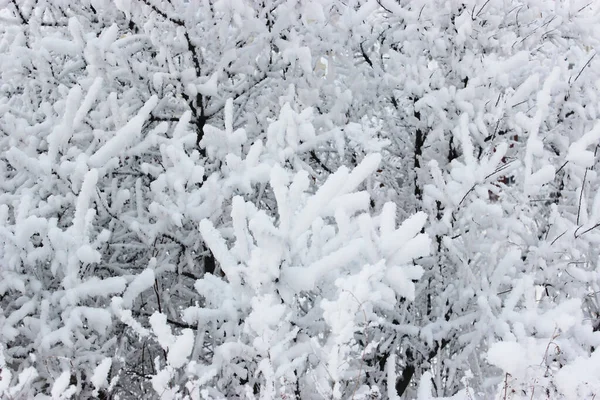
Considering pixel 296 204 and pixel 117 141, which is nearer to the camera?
pixel 296 204

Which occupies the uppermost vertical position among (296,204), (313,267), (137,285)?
(296,204)

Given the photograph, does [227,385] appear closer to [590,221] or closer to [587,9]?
[590,221]

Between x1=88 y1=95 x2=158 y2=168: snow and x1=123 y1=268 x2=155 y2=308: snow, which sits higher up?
x1=88 y1=95 x2=158 y2=168: snow

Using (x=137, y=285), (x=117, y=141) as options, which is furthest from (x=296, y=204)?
(x=117, y=141)

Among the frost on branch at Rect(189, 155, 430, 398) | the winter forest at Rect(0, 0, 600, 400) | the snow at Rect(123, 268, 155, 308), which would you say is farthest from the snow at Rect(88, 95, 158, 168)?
the frost on branch at Rect(189, 155, 430, 398)

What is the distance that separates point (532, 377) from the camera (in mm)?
2162

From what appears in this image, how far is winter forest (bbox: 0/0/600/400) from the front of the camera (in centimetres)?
222

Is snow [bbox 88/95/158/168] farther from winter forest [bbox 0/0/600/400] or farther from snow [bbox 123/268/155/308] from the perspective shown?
snow [bbox 123/268/155/308]

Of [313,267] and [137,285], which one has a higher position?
[313,267]

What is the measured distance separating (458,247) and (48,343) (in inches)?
100

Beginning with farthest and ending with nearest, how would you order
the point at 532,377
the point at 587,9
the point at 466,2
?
the point at 587,9
the point at 466,2
the point at 532,377

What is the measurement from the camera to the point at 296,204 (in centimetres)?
229

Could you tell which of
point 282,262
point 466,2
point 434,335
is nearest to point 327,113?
point 466,2

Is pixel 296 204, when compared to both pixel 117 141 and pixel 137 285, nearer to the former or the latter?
pixel 137 285
